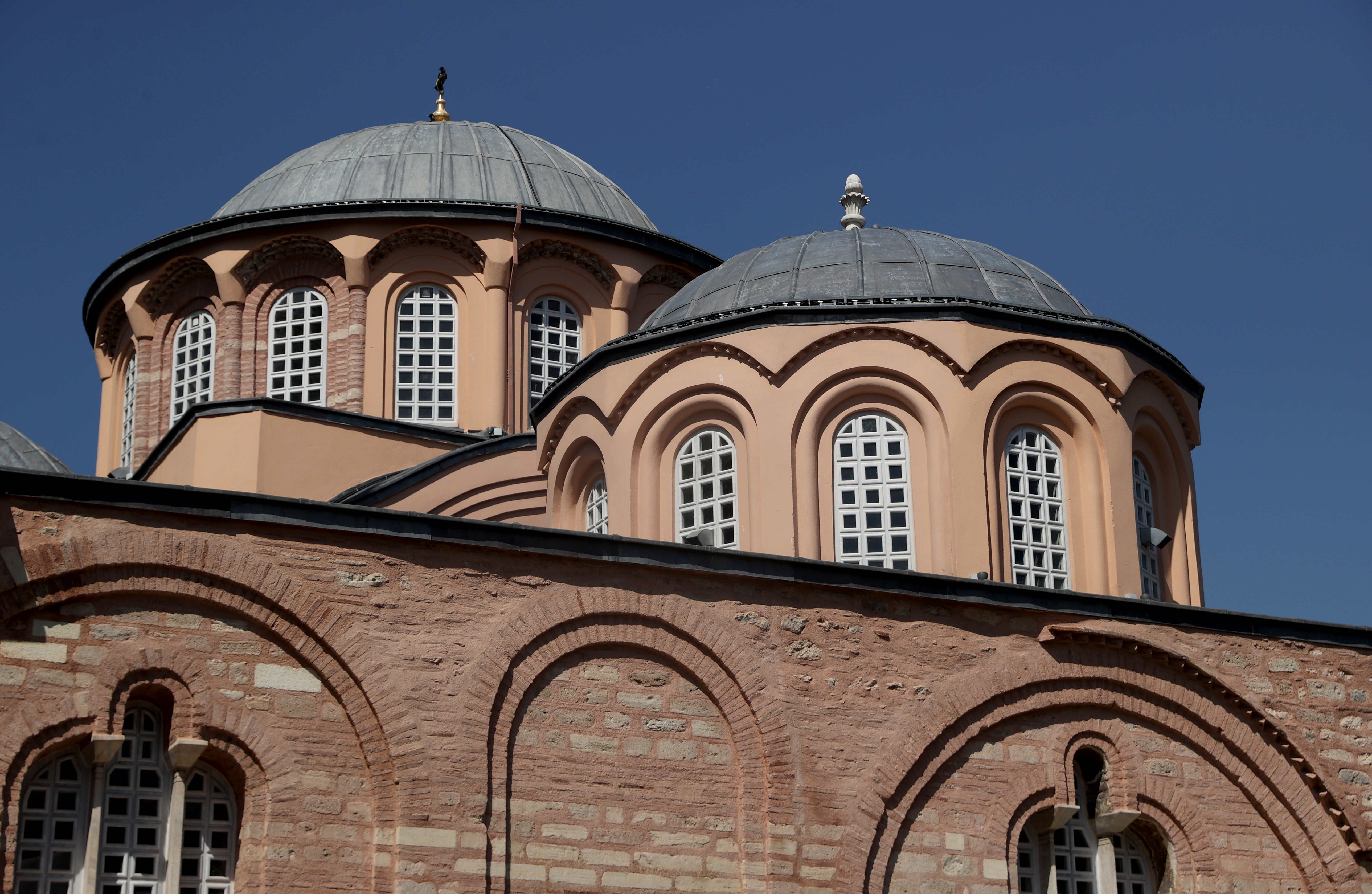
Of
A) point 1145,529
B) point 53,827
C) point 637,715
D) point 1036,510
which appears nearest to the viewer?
point 53,827

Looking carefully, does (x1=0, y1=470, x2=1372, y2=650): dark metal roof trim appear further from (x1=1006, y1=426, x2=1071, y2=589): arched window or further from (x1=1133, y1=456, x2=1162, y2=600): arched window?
(x1=1133, y1=456, x2=1162, y2=600): arched window

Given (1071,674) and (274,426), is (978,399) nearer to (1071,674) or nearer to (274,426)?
(1071,674)

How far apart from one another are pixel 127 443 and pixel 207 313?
201 centimetres

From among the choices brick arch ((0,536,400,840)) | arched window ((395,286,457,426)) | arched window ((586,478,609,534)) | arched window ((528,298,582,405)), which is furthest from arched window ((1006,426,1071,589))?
arched window ((395,286,457,426))

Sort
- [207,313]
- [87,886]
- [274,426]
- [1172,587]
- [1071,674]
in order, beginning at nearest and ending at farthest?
[87,886], [1071,674], [1172,587], [274,426], [207,313]

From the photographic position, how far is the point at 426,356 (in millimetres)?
22484

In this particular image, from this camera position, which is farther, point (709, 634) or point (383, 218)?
point (383, 218)

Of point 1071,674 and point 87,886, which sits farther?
point 1071,674

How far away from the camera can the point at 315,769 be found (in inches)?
488

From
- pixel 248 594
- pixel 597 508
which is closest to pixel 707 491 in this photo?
pixel 597 508

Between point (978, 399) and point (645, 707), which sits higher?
point (978, 399)

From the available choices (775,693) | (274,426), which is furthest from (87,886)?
(274,426)

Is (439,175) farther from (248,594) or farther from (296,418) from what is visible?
(248,594)

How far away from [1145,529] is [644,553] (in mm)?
6160
